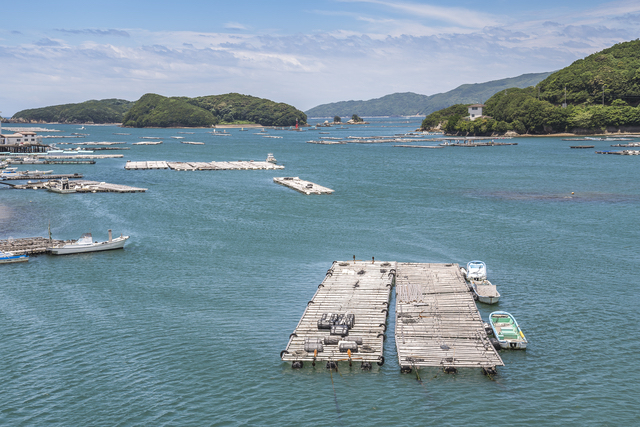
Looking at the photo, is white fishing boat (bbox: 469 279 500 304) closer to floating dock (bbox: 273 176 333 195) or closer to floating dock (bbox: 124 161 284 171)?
floating dock (bbox: 273 176 333 195)

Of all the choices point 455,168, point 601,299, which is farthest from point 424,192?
point 601,299

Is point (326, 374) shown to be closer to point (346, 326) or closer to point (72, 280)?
point (346, 326)

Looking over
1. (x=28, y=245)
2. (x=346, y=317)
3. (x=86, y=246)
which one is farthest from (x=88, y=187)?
(x=346, y=317)

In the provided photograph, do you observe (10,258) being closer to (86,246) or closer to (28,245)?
(28,245)

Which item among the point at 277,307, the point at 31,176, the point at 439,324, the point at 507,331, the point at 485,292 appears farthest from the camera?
the point at 31,176

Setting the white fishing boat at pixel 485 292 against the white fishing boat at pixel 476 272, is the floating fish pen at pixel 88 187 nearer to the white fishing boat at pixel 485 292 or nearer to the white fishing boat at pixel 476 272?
the white fishing boat at pixel 476 272

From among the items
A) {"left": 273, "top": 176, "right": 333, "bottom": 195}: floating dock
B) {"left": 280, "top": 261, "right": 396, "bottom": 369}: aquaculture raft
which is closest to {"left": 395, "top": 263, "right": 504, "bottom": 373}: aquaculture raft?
{"left": 280, "top": 261, "right": 396, "bottom": 369}: aquaculture raft
